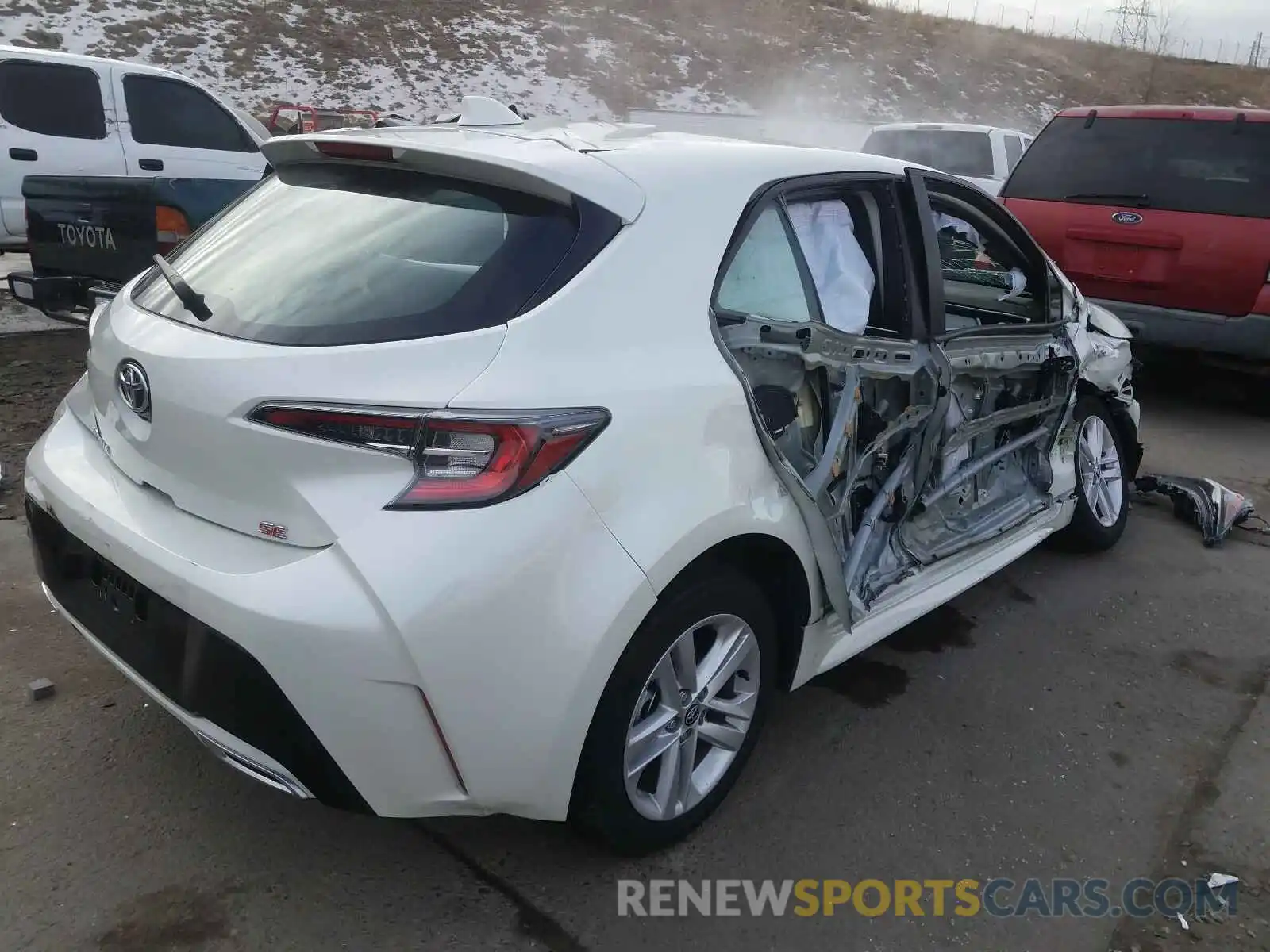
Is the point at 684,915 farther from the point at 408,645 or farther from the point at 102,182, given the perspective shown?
the point at 102,182

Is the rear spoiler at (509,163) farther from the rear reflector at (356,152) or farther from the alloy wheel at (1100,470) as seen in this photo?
the alloy wheel at (1100,470)

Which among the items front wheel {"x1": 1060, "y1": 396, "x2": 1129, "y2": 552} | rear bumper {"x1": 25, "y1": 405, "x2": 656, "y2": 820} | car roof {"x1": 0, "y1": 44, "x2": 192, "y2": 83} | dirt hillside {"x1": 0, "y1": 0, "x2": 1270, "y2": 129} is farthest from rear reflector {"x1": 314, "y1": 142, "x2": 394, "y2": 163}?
dirt hillside {"x1": 0, "y1": 0, "x2": 1270, "y2": 129}

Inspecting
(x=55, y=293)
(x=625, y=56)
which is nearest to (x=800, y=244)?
(x=55, y=293)

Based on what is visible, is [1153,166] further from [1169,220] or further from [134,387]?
Result: [134,387]

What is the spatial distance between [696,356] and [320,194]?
1.05 m

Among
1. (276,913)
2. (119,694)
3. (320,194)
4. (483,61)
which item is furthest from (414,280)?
(483,61)

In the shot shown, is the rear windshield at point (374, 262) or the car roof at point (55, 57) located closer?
the rear windshield at point (374, 262)

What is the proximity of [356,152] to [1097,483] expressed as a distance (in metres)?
3.58

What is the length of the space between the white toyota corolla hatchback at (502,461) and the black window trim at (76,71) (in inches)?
250

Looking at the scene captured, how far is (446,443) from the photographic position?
6.29 feet

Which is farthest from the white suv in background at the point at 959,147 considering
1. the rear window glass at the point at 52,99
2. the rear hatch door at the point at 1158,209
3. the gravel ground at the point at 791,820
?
the gravel ground at the point at 791,820

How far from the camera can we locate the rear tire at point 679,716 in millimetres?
2191

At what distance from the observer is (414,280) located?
2145 millimetres

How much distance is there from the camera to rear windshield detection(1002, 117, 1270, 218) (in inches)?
244
